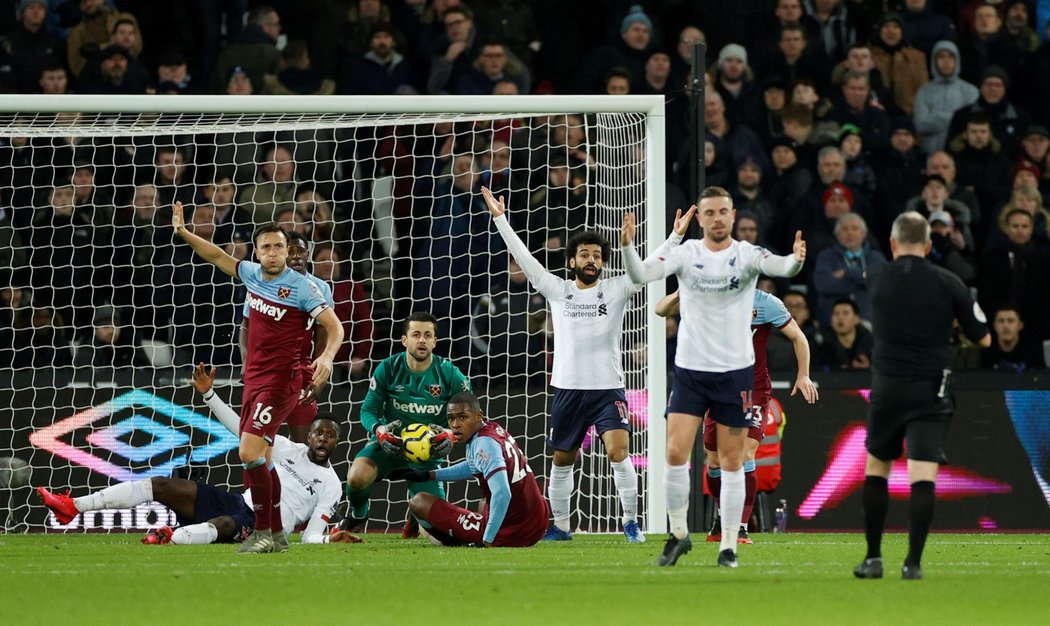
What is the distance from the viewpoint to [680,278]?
7.66 metres

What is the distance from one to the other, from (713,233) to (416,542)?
3251 millimetres

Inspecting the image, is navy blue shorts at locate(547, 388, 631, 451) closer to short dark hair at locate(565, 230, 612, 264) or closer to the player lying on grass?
short dark hair at locate(565, 230, 612, 264)

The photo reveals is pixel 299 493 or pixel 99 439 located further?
pixel 99 439

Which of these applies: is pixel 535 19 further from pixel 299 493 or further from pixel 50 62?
pixel 299 493

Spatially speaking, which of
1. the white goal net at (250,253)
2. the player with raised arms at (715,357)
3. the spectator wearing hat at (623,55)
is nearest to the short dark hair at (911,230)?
the player with raised arms at (715,357)

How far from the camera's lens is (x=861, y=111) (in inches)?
594

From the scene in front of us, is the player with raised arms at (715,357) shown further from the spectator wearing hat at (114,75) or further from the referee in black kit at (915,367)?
the spectator wearing hat at (114,75)

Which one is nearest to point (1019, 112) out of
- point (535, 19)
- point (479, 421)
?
point (535, 19)

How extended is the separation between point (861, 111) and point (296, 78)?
5302 mm

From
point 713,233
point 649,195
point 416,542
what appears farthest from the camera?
point 649,195

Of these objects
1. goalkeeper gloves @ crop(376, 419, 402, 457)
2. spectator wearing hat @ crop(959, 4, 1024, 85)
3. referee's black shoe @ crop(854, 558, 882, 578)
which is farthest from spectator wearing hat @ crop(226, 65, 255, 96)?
referee's black shoe @ crop(854, 558, 882, 578)

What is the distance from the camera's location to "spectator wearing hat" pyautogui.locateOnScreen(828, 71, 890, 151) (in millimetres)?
15023

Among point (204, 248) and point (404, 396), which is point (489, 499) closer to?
point (404, 396)

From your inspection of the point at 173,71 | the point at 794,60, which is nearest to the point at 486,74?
the point at 173,71
